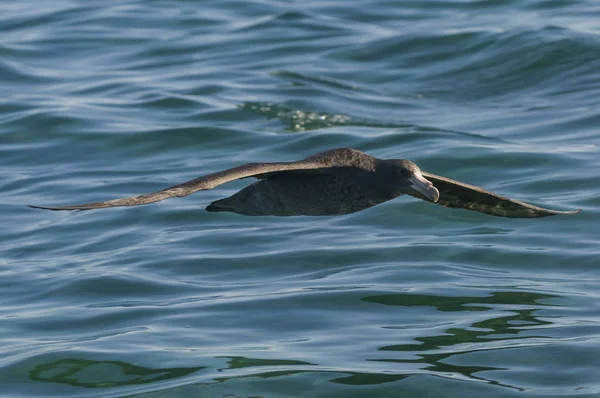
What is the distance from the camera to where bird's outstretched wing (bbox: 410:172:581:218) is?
9891 millimetres

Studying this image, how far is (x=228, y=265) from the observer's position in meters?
11.3

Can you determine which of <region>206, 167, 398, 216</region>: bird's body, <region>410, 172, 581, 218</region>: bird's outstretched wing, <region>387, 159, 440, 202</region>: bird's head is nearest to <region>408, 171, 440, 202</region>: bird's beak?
<region>387, 159, 440, 202</region>: bird's head

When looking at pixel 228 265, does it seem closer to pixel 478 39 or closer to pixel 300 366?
pixel 300 366

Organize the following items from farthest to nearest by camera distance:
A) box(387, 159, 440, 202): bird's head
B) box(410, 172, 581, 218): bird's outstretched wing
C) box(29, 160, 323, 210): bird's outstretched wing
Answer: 1. box(410, 172, 581, 218): bird's outstretched wing
2. box(387, 159, 440, 202): bird's head
3. box(29, 160, 323, 210): bird's outstretched wing

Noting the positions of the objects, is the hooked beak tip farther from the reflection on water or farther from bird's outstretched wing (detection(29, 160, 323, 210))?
bird's outstretched wing (detection(29, 160, 323, 210))

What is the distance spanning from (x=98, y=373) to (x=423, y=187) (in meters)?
2.92

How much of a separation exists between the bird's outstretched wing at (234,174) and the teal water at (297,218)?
1.26 metres

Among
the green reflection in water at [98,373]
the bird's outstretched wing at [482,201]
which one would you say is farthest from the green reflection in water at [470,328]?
the green reflection in water at [98,373]

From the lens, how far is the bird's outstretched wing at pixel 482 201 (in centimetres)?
989

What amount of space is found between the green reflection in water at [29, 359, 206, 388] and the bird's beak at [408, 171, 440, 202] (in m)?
2.25

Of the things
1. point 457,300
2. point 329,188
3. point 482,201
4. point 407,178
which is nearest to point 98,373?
point 329,188

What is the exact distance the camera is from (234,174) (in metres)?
7.89

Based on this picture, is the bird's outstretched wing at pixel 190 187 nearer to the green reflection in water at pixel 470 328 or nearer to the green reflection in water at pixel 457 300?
the green reflection in water at pixel 470 328

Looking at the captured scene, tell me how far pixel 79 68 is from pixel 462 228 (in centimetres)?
1042
